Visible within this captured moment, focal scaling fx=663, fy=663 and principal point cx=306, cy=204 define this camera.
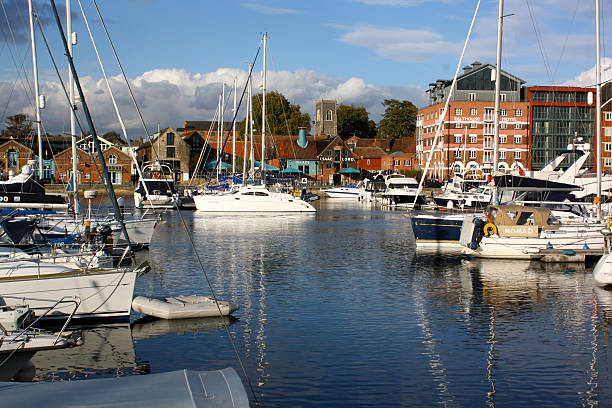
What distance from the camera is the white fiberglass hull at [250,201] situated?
59844 mm

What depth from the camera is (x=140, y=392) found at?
8.26 m

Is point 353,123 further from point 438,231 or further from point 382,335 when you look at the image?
point 382,335

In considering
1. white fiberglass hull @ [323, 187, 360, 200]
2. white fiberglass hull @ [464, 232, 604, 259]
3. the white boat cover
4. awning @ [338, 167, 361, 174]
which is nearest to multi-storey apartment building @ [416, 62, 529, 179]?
white fiberglass hull @ [323, 187, 360, 200]

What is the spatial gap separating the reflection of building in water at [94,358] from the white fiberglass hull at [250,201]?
42.1 m

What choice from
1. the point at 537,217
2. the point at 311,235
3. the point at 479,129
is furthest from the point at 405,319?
the point at 479,129

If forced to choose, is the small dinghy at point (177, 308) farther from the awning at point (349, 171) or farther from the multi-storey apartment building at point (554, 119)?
the awning at point (349, 171)

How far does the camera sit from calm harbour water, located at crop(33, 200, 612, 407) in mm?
Result: 14250

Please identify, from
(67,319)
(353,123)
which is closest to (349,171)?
(353,123)

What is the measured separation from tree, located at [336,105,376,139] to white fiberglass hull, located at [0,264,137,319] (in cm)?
14049

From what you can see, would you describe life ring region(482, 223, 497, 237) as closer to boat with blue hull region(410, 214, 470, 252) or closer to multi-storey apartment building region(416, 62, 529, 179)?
boat with blue hull region(410, 214, 470, 252)

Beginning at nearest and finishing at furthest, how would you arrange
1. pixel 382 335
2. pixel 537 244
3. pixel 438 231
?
pixel 382 335 → pixel 537 244 → pixel 438 231

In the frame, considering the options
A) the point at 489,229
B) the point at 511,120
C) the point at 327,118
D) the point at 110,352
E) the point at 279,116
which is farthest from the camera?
the point at 327,118

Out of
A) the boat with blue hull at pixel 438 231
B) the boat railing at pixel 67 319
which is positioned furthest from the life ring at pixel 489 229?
the boat railing at pixel 67 319

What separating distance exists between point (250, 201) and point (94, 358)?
44.1 m
